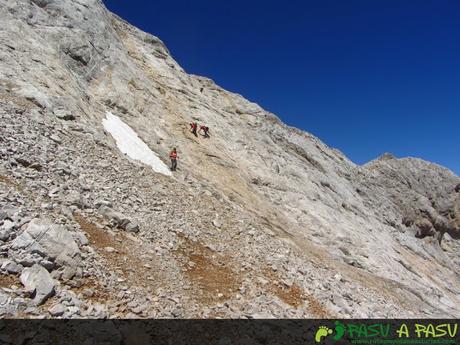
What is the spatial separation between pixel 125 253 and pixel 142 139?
492 inches

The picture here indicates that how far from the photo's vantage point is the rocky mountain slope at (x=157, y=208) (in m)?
11.5

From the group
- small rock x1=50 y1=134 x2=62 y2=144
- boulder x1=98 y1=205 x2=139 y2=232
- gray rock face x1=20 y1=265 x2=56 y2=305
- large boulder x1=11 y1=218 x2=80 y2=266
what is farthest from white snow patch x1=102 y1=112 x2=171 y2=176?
gray rock face x1=20 y1=265 x2=56 y2=305

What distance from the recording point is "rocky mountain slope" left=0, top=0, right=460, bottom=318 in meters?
11.5

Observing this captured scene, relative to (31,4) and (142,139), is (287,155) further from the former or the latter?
(31,4)

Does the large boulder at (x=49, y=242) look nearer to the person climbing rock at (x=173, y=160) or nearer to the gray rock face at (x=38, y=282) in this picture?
the gray rock face at (x=38, y=282)

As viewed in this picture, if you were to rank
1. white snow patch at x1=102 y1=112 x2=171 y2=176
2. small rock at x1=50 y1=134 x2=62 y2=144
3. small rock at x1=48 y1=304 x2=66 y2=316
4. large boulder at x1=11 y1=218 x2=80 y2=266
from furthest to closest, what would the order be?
1. white snow patch at x1=102 y1=112 x2=171 y2=176
2. small rock at x1=50 y1=134 x2=62 y2=144
3. large boulder at x1=11 y1=218 x2=80 y2=266
4. small rock at x1=48 y1=304 x2=66 y2=316

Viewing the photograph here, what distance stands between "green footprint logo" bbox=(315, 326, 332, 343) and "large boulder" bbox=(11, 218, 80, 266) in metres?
8.29

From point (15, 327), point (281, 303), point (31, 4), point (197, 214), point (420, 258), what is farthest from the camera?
point (420, 258)

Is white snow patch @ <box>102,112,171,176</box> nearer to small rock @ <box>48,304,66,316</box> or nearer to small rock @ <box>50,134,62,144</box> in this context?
small rock @ <box>50,134,62,144</box>

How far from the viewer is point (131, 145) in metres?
22.9

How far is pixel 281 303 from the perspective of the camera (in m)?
14.7

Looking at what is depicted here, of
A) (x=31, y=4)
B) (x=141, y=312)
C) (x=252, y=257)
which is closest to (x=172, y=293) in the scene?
(x=141, y=312)

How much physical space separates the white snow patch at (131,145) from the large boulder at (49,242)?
10158 millimetres

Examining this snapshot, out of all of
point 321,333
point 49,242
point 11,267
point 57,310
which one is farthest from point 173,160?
point 57,310
